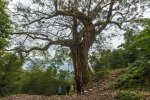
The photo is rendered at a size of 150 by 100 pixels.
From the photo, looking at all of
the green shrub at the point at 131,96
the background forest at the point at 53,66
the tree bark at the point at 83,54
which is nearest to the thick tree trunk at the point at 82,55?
the tree bark at the point at 83,54

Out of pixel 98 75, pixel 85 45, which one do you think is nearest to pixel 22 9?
pixel 85 45

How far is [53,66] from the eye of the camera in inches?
816

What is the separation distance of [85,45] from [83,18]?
259cm

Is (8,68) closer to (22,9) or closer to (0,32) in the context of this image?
(0,32)

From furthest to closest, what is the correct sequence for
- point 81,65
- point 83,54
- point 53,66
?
point 53,66, point 83,54, point 81,65

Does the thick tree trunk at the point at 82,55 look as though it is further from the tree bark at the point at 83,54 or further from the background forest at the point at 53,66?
the background forest at the point at 53,66

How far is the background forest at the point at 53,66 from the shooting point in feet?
31.7

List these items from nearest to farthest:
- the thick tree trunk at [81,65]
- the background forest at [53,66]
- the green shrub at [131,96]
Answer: the green shrub at [131,96] < the background forest at [53,66] < the thick tree trunk at [81,65]

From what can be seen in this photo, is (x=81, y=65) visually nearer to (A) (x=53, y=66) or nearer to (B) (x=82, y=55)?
(B) (x=82, y=55)

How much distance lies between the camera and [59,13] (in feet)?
40.4

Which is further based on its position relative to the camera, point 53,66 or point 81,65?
point 53,66

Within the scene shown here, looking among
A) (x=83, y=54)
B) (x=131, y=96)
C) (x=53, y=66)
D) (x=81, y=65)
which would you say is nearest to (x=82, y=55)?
(x=83, y=54)

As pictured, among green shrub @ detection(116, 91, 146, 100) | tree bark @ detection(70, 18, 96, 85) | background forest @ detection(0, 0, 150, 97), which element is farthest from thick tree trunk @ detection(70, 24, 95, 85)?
green shrub @ detection(116, 91, 146, 100)

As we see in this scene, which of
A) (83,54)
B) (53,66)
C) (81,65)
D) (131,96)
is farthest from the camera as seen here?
(53,66)
